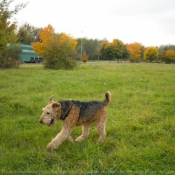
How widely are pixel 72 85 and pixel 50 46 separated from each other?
16198 mm

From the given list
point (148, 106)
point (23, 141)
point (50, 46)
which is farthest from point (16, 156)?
point (50, 46)

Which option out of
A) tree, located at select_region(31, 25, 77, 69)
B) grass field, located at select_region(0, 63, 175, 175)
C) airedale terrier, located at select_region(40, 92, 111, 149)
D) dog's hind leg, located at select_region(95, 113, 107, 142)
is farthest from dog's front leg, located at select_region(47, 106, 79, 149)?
tree, located at select_region(31, 25, 77, 69)

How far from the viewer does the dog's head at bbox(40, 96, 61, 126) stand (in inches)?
175

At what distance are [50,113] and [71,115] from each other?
1.70ft

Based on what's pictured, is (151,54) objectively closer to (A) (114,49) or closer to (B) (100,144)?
(A) (114,49)

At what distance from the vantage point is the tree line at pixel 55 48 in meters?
9.41

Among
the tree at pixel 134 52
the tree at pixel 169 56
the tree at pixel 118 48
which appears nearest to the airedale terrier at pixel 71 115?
the tree at pixel 118 48

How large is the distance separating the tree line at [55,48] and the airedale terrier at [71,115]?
4795 millimetres

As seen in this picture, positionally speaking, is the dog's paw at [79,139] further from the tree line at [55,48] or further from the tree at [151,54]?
the tree at [151,54]

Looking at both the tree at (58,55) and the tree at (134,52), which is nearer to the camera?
the tree at (58,55)

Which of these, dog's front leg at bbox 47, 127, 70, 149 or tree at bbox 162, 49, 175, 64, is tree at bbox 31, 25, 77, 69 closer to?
dog's front leg at bbox 47, 127, 70, 149

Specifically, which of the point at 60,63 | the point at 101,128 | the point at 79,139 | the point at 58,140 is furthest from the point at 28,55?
the point at 58,140

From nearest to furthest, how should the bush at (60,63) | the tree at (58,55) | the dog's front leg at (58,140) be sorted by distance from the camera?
the dog's front leg at (58,140) < the bush at (60,63) < the tree at (58,55)

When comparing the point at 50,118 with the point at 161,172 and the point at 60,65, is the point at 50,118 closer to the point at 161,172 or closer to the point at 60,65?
the point at 161,172
